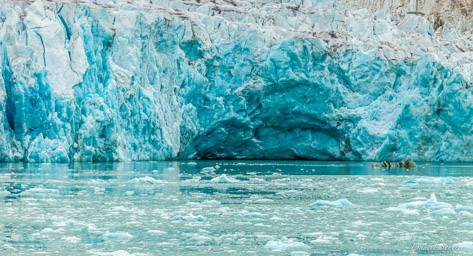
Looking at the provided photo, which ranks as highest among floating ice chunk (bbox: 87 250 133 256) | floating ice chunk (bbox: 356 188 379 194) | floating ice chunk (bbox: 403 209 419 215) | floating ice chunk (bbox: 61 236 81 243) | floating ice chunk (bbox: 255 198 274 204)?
floating ice chunk (bbox: 87 250 133 256)

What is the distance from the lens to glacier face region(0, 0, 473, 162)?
26672mm

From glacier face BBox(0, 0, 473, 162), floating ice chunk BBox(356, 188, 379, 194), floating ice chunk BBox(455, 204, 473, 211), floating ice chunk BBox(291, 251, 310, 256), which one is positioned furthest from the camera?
glacier face BBox(0, 0, 473, 162)

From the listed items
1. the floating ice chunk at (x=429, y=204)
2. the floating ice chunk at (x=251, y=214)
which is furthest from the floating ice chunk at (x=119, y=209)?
the floating ice chunk at (x=429, y=204)

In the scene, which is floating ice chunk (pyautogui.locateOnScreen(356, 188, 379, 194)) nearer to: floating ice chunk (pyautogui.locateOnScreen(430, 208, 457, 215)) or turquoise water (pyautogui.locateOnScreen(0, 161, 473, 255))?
turquoise water (pyautogui.locateOnScreen(0, 161, 473, 255))

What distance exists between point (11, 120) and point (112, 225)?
57.4ft

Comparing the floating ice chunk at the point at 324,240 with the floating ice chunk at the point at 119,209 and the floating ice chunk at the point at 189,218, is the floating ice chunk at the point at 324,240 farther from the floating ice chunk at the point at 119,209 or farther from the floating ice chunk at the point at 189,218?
the floating ice chunk at the point at 119,209

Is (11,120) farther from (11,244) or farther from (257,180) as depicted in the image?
(11,244)

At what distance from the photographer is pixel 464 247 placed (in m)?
7.20

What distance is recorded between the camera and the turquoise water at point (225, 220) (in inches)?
285

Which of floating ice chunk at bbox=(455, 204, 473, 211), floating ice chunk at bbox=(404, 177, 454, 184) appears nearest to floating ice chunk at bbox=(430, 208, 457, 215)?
floating ice chunk at bbox=(455, 204, 473, 211)

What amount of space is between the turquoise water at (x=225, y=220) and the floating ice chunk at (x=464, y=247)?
0.01 m

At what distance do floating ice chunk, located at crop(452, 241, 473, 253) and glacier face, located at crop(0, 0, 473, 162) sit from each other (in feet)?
64.7

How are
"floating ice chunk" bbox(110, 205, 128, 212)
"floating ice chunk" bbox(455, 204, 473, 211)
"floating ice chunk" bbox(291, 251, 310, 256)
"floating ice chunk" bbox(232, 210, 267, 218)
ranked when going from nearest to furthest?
1. "floating ice chunk" bbox(291, 251, 310, 256)
2. "floating ice chunk" bbox(232, 210, 267, 218)
3. "floating ice chunk" bbox(110, 205, 128, 212)
4. "floating ice chunk" bbox(455, 204, 473, 211)

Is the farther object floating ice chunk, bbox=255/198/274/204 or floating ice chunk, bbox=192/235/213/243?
floating ice chunk, bbox=255/198/274/204
